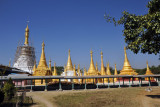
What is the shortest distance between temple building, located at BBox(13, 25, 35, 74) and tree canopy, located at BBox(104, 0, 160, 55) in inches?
1414

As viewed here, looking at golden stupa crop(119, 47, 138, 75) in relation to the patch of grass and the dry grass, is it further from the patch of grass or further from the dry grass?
the patch of grass

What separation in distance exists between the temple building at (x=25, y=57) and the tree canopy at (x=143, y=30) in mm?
35909

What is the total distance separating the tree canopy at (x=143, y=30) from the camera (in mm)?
14391

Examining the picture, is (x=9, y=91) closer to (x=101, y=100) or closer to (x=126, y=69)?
(x=101, y=100)

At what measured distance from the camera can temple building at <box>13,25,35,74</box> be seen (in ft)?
151

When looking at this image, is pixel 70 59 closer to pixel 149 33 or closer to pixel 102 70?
pixel 102 70

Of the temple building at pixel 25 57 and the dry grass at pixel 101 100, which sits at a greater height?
the temple building at pixel 25 57

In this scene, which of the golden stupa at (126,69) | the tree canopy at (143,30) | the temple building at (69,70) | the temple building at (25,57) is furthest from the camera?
the temple building at (25,57)

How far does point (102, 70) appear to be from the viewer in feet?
142

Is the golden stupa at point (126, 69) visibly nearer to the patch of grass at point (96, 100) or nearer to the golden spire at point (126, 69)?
the golden spire at point (126, 69)

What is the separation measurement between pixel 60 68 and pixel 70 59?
6916 centimetres

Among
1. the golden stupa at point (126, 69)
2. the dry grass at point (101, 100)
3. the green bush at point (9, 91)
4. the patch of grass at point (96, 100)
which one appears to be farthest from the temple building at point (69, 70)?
the green bush at point (9, 91)

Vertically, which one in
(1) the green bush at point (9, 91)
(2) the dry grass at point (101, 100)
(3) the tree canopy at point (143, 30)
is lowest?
(2) the dry grass at point (101, 100)

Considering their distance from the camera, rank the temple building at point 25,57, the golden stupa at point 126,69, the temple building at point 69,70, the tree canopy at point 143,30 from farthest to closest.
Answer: the temple building at point 25,57
the temple building at point 69,70
the golden stupa at point 126,69
the tree canopy at point 143,30
